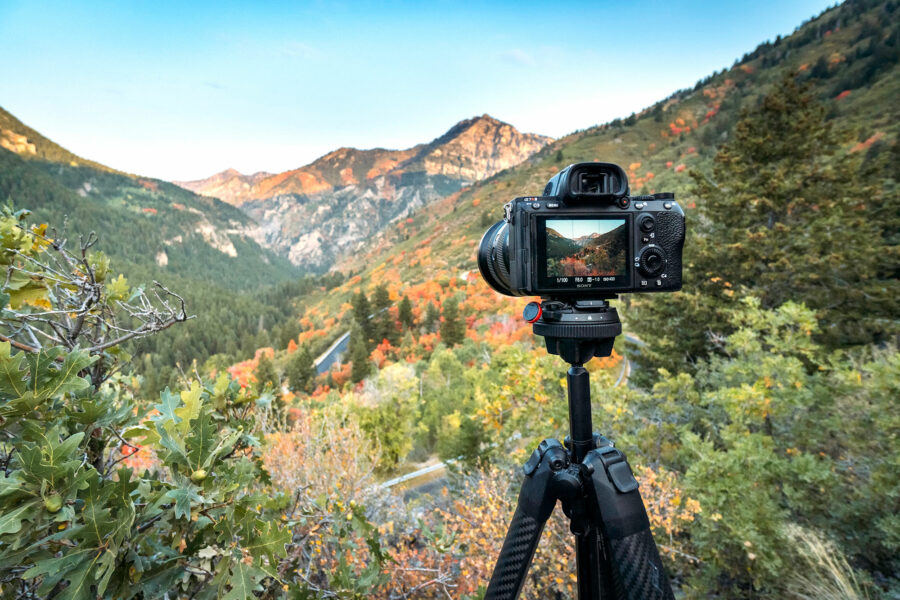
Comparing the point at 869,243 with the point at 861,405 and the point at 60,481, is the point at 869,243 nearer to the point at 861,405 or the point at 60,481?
the point at 861,405

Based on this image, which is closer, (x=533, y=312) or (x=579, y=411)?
(x=579, y=411)

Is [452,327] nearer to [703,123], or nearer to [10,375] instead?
[10,375]

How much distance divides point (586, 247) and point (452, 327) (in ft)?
105

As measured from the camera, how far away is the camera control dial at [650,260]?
1413mm

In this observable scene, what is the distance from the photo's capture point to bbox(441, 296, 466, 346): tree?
3322cm

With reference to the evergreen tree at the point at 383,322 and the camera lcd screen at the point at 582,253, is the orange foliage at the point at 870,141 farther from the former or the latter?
the evergreen tree at the point at 383,322

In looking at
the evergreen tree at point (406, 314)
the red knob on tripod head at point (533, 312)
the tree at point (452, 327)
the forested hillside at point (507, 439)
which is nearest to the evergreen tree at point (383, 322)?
the evergreen tree at point (406, 314)

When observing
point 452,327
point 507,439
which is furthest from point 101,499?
point 452,327

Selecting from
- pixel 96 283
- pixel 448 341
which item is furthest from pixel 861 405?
pixel 448 341

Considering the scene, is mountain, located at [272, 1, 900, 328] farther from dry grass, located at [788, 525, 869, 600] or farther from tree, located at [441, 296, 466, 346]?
dry grass, located at [788, 525, 869, 600]

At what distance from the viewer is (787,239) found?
8.86 metres

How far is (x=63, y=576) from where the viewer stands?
2.73 feet

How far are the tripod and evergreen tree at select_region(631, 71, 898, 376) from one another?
8.70 meters

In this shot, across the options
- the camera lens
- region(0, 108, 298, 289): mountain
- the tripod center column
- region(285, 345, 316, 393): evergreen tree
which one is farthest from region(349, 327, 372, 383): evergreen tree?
region(0, 108, 298, 289): mountain
